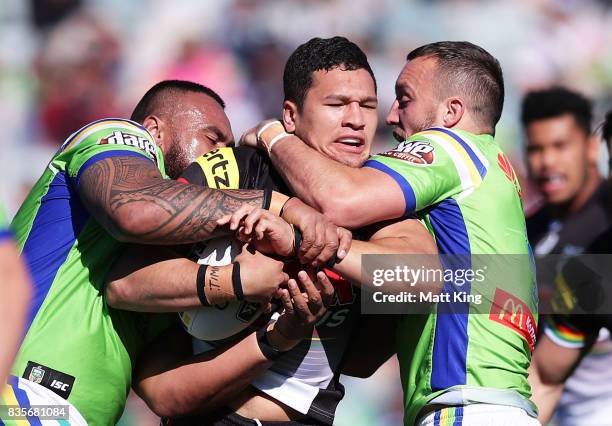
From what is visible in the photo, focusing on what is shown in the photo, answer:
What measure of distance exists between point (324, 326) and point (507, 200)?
99 cm

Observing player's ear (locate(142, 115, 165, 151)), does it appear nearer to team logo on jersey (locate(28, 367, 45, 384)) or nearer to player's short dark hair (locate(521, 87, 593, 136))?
team logo on jersey (locate(28, 367, 45, 384))

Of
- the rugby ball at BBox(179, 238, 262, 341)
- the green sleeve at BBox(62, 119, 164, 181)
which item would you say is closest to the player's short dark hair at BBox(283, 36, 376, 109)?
the green sleeve at BBox(62, 119, 164, 181)

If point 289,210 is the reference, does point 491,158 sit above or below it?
above

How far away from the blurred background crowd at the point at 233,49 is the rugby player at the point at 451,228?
4061 mm

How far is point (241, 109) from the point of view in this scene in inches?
326

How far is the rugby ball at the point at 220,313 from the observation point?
3.79m

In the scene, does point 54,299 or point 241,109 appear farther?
point 241,109

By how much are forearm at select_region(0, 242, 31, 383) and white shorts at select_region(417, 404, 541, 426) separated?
195cm

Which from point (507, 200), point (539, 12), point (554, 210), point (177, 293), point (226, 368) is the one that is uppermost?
point (539, 12)

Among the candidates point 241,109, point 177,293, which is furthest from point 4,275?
point 241,109

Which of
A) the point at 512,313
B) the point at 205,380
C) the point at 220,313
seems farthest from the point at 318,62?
the point at 205,380

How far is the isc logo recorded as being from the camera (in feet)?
12.5

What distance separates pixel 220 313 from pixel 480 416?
1145mm

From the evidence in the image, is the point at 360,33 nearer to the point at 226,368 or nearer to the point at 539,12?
the point at 539,12
